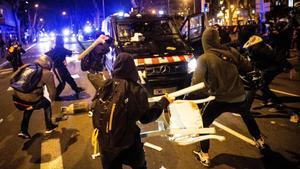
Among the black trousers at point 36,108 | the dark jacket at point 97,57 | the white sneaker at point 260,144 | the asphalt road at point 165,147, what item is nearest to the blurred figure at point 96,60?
the dark jacket at point 97,57

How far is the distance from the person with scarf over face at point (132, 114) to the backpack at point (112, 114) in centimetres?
4

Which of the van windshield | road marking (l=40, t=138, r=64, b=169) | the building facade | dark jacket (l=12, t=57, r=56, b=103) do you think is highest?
the building facade

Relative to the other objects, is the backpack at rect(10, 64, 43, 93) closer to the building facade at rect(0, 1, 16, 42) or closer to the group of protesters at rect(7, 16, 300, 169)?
the group of protesters at rect(7, 16, 300, 169)

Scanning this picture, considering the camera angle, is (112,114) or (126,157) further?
(126,157)

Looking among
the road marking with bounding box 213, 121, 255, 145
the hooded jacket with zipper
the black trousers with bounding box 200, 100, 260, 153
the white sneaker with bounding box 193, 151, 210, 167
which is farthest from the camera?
the road marking with bounding box 213, 121, 255, 145

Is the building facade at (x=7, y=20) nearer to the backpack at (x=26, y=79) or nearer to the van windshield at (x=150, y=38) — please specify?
the van windshield at (x=150, y=38)

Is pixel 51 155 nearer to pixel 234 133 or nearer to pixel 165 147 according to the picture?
pixel 165 147

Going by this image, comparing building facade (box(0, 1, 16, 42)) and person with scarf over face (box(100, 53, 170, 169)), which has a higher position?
building facade (box(0, 1, 16, 42))

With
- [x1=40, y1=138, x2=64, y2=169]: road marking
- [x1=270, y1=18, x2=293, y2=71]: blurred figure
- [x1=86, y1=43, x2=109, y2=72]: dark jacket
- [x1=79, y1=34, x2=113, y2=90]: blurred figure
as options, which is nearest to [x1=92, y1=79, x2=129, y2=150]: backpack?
[x1=40, y1=138, x2=64, y2=169]: road marking

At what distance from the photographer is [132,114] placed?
292 centimetres

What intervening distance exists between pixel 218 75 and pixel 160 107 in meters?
1.57

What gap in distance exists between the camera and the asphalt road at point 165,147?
4.84m

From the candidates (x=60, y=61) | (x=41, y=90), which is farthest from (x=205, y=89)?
(x=60, y=61)

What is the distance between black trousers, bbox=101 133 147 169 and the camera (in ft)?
9.79
